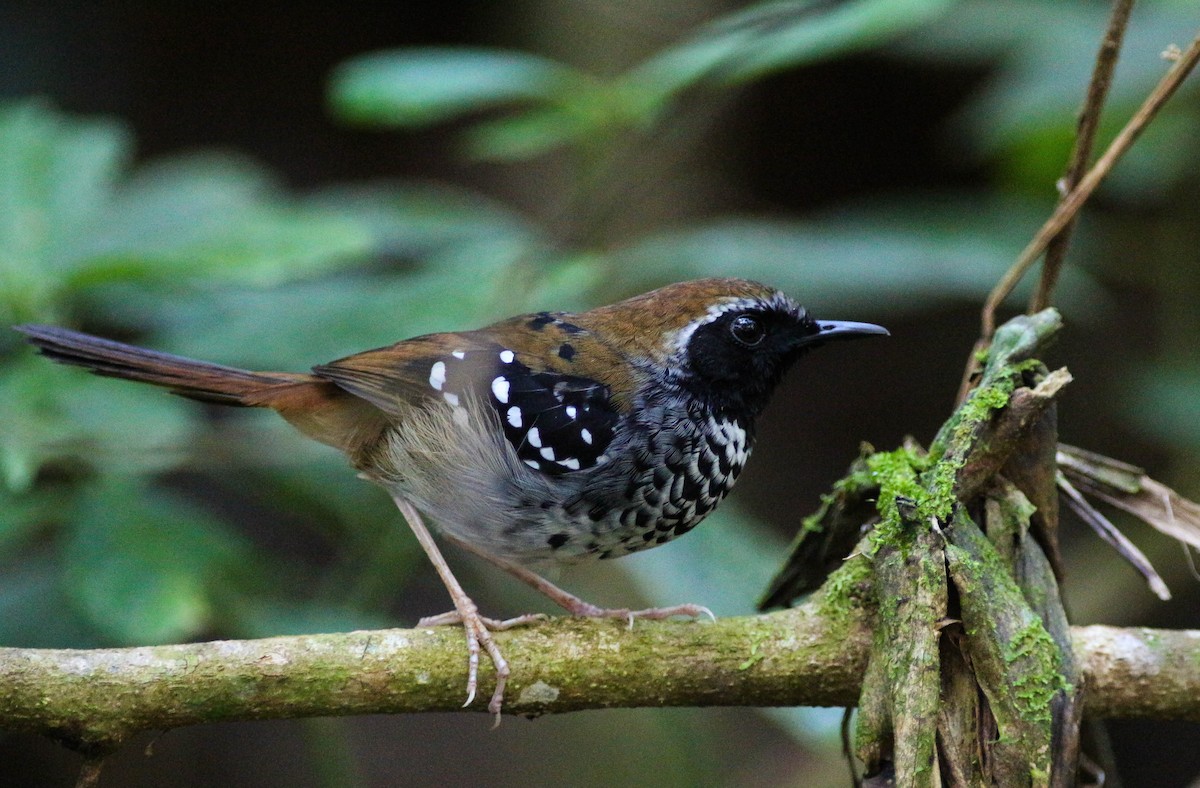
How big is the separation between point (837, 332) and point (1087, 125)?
2.48 feet

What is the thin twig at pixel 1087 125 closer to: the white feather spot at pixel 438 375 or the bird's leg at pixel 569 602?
the bird's leg at pixel 569 602

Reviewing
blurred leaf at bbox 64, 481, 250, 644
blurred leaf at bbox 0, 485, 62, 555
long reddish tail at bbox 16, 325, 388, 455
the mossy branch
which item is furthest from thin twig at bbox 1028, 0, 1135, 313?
blurred leaf at bbox 0, 485, 62, 555

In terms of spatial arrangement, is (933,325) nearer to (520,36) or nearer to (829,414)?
(829,414)

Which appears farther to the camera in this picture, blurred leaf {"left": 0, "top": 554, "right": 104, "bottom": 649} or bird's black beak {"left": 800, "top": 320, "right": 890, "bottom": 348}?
blurred leaf {"left": 0, "top": 554, "right": 104, "bottom": 649}

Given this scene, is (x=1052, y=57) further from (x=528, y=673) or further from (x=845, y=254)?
(x=528, y=673)

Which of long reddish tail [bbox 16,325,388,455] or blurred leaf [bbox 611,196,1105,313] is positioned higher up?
blurred leaf [bbox 611,196,1105,313]

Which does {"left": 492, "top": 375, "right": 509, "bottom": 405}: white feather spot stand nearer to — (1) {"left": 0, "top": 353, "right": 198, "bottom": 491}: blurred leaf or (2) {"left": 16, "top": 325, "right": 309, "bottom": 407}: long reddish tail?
(2) {"left": 16, "top": 325, "right": 309, "bottom": 407}: long reddish tail

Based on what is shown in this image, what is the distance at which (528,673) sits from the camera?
7.05 ft

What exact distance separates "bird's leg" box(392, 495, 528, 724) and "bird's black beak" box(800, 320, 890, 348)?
1.05m

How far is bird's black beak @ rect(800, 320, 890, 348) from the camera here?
2.72 m

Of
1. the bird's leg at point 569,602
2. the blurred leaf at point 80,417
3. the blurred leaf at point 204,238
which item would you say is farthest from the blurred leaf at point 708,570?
the blurred leaf at point 80,417

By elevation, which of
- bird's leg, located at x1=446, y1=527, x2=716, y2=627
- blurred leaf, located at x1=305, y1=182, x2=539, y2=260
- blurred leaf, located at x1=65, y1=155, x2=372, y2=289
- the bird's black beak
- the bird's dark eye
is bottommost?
bird's leg, located at x1=446, y1=527, x2=716, y2=627

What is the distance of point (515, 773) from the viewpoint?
236 inches

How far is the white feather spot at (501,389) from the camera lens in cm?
280
